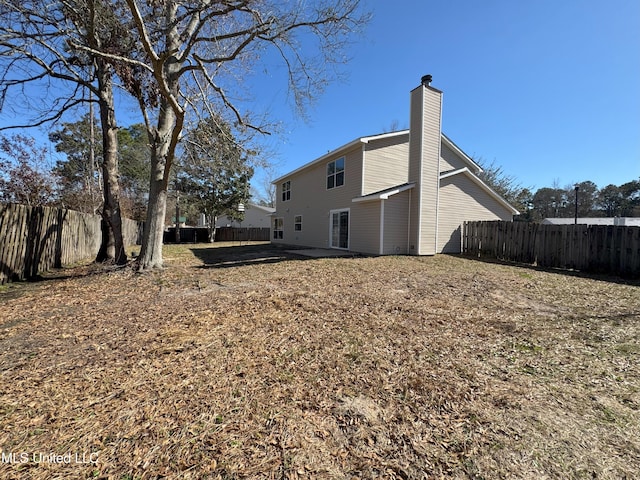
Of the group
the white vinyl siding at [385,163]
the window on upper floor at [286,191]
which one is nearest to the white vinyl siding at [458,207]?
the white vinyl siding at [385,163]

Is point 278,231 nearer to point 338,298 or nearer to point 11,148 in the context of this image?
point 11,148

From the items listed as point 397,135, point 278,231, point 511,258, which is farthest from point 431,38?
point 278,231

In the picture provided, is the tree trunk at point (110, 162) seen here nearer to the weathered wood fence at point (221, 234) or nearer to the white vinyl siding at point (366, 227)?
the white vinyl siding at point (366, 227)

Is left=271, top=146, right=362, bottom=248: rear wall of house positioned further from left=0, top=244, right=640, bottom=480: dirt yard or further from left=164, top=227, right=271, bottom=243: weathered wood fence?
left=0, top=244, right=640, bottom=480: dirt yard

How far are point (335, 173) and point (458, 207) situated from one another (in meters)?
6.24

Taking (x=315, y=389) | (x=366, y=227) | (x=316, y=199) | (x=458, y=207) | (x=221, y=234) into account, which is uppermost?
(x=316, y=199)

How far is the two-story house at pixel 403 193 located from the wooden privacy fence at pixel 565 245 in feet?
5.62

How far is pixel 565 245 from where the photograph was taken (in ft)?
30.8

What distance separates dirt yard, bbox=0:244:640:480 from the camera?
1706 millimetres

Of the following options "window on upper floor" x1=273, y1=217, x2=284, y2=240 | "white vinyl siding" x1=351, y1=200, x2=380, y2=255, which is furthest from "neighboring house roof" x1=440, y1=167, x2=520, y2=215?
"window on upper floor" x1=273, y1=217, x2=284, y2=240

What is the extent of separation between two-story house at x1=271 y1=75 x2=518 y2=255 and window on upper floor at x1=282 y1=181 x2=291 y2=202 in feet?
12.0

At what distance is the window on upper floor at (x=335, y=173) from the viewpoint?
45.9 feet

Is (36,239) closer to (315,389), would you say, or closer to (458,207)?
(315,389)

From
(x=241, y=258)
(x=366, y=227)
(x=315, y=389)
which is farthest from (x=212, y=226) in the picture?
(x=315, y=389)
